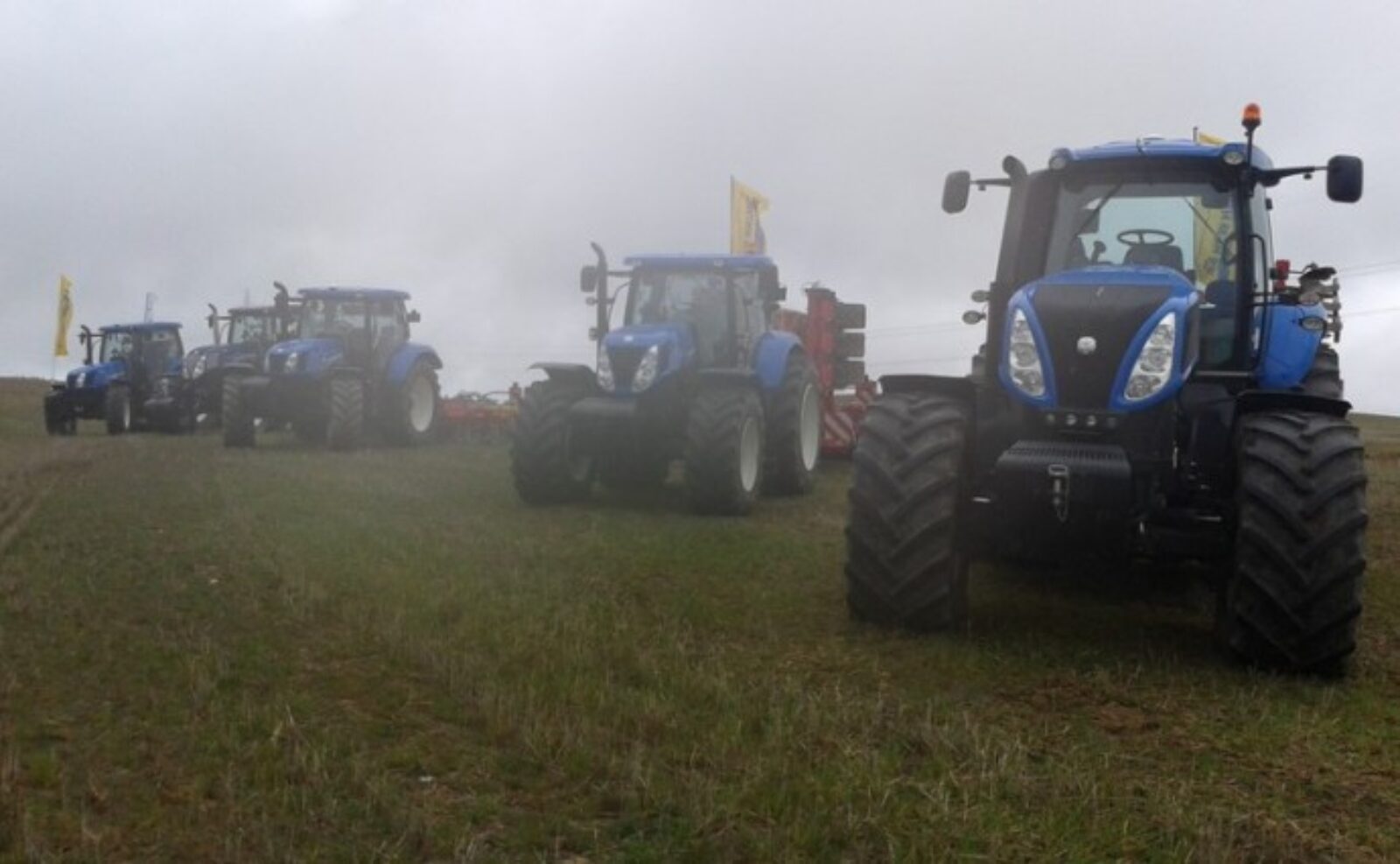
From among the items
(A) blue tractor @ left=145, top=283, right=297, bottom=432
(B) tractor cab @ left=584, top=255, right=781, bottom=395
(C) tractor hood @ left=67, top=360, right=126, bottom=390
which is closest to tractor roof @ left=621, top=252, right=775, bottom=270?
(B) tractor cab @ left=584, top=255, right=781, bottom=395

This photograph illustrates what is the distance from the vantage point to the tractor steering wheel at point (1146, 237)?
6.52 m

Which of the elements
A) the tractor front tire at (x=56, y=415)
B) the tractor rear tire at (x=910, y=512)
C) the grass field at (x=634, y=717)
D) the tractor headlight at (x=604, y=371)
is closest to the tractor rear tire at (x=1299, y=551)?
the grass field at (x=634, y=717)

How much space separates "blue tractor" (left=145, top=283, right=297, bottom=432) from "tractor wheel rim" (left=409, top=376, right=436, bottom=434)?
13.7 feet

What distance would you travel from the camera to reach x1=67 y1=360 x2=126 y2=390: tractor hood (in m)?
23.5

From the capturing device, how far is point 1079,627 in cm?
635

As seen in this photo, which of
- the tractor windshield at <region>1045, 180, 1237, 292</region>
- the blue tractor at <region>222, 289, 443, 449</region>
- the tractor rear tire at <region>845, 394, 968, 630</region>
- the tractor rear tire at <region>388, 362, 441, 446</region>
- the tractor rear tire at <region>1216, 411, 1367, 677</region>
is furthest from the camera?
the tractor rear tire at <region>388, 362, 441, 446</region>

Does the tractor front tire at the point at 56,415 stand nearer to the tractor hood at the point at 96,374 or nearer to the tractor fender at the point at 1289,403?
the tractor hood at the point at 96,374

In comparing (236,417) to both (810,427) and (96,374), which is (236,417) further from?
(810,427)

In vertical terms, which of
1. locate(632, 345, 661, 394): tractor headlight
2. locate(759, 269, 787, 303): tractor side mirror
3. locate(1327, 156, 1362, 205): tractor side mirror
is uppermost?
locate(759, 269, 787, 303): tractor side mirror

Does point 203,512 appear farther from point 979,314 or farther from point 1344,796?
point 1344,796

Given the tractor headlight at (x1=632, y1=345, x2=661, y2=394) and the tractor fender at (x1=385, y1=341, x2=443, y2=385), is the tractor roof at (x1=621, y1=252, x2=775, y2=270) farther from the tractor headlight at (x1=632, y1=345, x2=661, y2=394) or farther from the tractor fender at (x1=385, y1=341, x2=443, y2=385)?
the tractor fender at (x1=385, y1=341, x2=443, y2=385)

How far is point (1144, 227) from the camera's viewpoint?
6.58 metres

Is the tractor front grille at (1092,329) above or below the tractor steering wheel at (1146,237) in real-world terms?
below

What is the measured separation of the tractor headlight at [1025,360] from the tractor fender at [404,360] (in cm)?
1370
